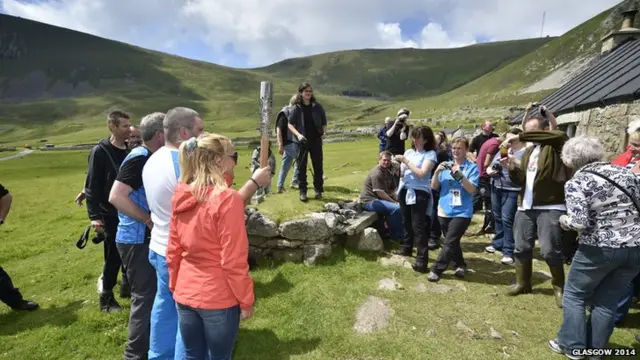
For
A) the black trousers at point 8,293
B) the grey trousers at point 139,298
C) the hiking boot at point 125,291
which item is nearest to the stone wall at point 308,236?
the hiking boot at point 125,291

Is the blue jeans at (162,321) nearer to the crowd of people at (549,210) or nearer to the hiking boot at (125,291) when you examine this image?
the hiking boot at (125,291)

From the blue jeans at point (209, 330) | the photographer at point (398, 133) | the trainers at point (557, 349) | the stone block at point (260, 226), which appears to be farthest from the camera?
the photographer at point (398, 133)

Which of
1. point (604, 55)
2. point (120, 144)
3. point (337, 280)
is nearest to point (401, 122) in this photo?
point (337, 280)

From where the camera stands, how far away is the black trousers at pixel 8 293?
6.12 m

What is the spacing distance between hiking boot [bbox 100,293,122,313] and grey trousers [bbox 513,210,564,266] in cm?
704

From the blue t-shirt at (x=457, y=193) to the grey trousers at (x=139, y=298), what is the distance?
5.12 metres

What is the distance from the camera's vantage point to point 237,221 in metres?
2.93

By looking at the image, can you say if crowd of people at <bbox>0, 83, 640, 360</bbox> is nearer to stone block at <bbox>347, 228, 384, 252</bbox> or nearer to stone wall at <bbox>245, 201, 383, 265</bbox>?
stone block at <bbox>347, 228, 384, 252</bbox>

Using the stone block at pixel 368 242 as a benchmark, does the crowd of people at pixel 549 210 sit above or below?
above

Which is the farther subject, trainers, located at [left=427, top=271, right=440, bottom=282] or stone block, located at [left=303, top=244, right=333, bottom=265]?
stone block, located at [left=303, top=244, right=333, bottom=265]

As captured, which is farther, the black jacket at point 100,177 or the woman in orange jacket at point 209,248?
the black jacket at point 100,177

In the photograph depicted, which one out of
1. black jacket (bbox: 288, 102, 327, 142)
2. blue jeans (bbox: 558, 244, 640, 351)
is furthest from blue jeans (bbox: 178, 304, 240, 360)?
black jacket (bbox: 288, 102, 327, 142)

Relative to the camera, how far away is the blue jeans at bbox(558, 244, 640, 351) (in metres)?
3.91

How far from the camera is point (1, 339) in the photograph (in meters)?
5.46
